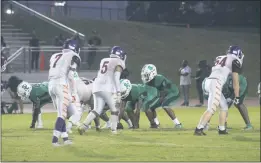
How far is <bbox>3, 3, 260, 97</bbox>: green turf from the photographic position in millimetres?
42638

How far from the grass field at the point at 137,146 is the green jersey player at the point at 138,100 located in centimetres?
80

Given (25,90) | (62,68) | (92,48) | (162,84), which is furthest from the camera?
(92,48)

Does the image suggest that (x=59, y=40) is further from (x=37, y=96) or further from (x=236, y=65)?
(x=236, y=65)

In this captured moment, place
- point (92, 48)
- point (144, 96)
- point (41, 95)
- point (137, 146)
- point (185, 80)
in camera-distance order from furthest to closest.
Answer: point (92, 48)
point (185, 80)
point (144, 96)
point (41, 95)
point (137, 146)

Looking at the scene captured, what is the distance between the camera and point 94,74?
32219mm

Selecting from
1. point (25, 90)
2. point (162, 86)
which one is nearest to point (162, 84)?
point (162, 86)

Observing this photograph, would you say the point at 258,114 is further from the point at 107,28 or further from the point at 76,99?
the point at 107,28

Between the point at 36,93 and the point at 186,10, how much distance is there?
33.6m

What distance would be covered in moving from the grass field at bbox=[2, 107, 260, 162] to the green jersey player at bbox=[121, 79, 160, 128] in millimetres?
804

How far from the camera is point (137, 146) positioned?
15.9 metres

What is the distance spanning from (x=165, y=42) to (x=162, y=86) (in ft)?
88.5

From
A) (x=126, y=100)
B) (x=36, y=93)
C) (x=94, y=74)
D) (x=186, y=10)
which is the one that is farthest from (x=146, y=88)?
(x=186, y=10)

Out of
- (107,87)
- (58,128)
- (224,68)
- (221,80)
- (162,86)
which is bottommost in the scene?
(58,128)

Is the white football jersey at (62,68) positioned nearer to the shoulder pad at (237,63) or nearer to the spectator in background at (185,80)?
the shoulder pad at (237,63)
